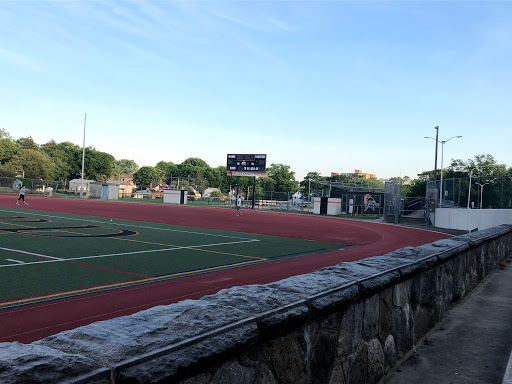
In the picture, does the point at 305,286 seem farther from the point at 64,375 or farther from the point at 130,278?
the point at 130,278

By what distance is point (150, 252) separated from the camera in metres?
14.4

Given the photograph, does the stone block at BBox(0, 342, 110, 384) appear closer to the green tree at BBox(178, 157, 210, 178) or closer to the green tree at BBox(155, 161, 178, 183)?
the green tree at BBox(178, 157, 210, 178)

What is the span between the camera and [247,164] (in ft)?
186

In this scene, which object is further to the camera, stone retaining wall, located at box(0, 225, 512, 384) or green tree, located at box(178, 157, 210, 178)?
green tree, located at box(178, 157, 210, 178)

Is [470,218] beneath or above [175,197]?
above

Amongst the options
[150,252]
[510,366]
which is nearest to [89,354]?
[510,366]

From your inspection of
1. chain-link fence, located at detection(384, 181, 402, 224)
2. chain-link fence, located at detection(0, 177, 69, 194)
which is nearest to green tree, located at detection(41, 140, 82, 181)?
chain-link fence, located at detection(0, 177, 69, 194)

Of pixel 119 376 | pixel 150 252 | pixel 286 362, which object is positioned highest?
pixel 119 376

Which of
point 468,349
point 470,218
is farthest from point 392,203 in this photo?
point 468,349

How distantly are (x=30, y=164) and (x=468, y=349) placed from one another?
10432 cm

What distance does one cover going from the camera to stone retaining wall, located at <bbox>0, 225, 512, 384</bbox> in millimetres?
1982

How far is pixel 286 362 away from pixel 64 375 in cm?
164

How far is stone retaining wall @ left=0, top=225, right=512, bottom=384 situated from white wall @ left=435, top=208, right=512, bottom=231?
2170cm

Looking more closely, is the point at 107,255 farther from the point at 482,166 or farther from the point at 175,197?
the point at 482,166
